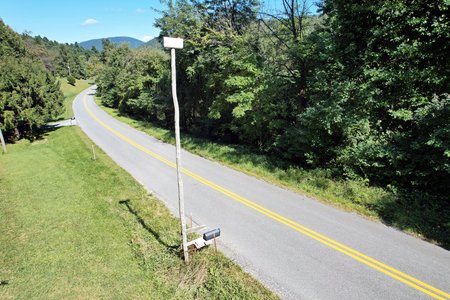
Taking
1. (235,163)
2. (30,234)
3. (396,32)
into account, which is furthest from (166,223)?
(396,32)

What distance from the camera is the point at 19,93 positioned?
2502 cm

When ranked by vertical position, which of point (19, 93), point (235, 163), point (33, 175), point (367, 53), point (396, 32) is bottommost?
point (33, 175)

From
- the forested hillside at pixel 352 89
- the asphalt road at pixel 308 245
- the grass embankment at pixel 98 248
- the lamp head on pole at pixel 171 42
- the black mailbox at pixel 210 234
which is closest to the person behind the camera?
the lamp head on pole at pixel 171 42

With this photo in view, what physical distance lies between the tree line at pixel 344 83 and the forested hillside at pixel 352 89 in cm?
4

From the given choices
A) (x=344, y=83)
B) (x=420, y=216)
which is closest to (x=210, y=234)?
(x=420, y=216)

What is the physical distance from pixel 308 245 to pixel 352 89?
6608mm

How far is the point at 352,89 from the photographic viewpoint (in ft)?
35.1

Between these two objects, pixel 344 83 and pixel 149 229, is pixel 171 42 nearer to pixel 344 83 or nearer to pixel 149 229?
pixel 149 229

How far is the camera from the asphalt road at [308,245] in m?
6.07

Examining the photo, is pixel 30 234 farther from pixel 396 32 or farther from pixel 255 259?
pixel 396 32

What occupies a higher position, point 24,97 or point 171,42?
point 171,42

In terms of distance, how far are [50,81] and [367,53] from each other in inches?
1220

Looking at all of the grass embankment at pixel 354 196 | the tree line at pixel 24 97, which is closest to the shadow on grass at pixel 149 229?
the grass embankment at pixel 354 196

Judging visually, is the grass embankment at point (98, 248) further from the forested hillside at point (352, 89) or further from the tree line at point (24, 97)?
the tree line at point (24, 97)
